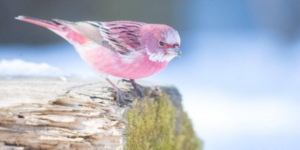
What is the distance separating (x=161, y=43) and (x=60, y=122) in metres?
0.40

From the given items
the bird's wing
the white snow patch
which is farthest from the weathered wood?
the white snow patch

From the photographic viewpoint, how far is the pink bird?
102 centimetres

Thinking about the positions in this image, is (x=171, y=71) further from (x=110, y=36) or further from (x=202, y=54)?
(x=110, y=36)

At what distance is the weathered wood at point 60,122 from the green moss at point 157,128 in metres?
0.07

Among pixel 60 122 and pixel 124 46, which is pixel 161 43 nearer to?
pixel 124 46

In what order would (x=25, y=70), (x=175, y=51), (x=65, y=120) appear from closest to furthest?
(x=65, y=120) → (x=175, y=51) → (x=25, y=70)

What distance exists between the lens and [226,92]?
1930 mm

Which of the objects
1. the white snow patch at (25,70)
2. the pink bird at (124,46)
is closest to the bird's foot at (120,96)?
the pink bird at (124,46)

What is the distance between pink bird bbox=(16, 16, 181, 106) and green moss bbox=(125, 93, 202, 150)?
111 millimetres

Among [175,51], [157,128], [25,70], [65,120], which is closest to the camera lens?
[65,120]

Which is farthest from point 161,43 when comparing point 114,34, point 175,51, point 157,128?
point 157,128

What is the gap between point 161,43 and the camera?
1038 millimetres

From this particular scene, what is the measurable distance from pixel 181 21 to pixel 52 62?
0.75m

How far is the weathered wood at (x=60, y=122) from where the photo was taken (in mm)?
899
